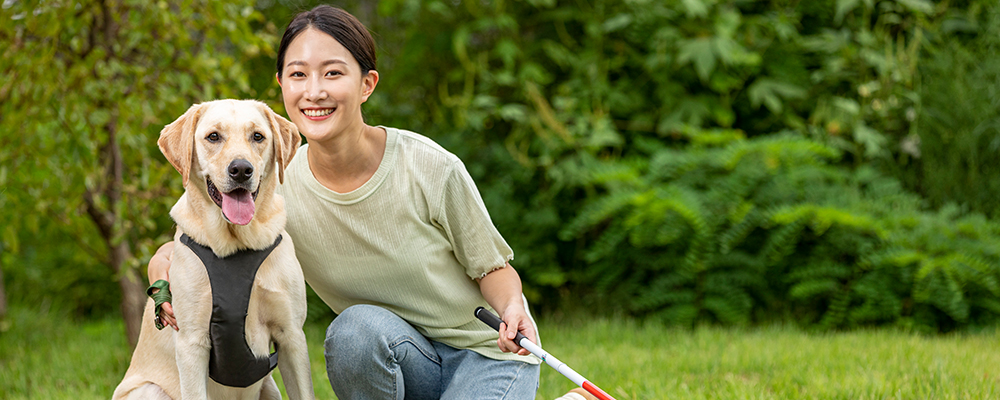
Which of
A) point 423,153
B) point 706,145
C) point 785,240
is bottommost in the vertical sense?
point 785,240

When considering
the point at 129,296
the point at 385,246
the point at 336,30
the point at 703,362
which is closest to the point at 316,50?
the point at 336,30

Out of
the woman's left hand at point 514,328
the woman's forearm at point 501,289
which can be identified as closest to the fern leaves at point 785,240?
the woman's forearm at point 501,289

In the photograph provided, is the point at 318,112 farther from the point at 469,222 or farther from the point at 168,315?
the point at 168,315

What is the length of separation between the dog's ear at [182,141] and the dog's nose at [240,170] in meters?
0.16

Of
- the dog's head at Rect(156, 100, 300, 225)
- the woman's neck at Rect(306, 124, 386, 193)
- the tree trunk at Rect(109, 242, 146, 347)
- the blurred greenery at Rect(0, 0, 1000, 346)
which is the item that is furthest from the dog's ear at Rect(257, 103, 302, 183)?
the tree trunk at Rect(109, 242, 146, 347)

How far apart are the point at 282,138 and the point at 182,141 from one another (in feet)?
0.87

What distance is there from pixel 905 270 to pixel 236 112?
376 centimetres

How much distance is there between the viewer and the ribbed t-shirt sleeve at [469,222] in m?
2.34

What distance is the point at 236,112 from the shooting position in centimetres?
206

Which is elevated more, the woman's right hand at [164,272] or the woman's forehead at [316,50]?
the woman's forehead at [316,50]

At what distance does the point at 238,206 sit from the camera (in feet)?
6.38

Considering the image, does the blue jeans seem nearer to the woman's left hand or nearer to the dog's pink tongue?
the woman's left hand

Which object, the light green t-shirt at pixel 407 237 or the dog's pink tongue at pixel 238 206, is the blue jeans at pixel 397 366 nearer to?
the light green t-shirt at pixel 407 237

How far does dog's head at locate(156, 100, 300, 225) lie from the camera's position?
1941 millimetres
